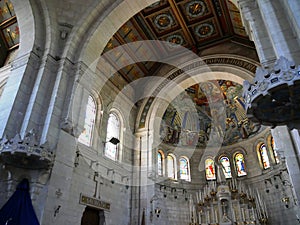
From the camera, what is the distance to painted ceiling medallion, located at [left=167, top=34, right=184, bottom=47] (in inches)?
563

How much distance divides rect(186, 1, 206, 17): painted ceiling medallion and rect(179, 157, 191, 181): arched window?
8.47m

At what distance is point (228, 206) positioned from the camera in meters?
12.9

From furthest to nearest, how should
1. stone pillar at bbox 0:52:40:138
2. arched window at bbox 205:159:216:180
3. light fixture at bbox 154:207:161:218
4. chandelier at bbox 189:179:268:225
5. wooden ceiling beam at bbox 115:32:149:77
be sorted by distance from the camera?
arched window at bbox 205:159:216:180 → wooden ceiling beam at bbox 115:32:149:77 → chandelier at bbox 189:179:268:225 → light fixture at bbox 154:207:161:218 → stone pillar at bbox 0:52:40:138

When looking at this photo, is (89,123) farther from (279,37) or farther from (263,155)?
(263,155)

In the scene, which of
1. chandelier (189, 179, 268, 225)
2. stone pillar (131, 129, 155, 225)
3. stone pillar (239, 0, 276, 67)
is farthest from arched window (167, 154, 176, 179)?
stone pillar (239, 0, 276, 67)

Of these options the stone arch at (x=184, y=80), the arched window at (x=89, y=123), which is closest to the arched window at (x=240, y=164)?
the stone arch at (x=184, y=80)

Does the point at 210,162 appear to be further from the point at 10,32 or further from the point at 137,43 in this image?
the point at 10,32

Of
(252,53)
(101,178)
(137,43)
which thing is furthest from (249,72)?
(101,178)

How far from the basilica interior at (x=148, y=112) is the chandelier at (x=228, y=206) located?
0.17 ft

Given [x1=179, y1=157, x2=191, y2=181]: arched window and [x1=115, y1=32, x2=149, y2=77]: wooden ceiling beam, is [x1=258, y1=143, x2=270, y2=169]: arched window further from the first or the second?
[x1=115, y1=32, x2=149, y2=77]: wooden ceiling beam

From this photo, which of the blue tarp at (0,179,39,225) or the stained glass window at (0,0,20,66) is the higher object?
the stained glass window at (0,0,20,66)

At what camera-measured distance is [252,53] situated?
43.7ft

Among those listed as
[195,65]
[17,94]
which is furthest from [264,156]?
[17,94]

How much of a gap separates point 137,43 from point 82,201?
329 inches
